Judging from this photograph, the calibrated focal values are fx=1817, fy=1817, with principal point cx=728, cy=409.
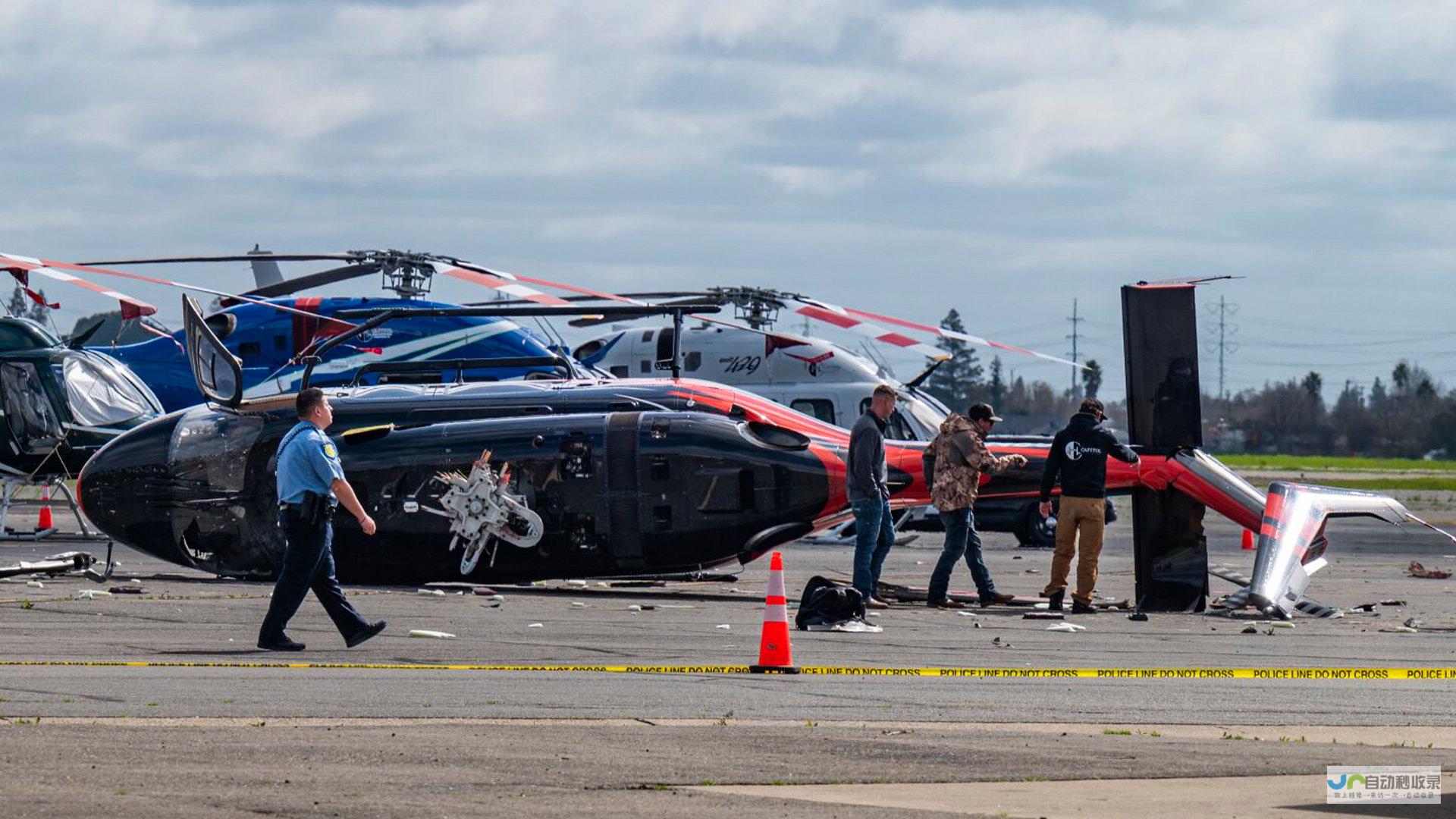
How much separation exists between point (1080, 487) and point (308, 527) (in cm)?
740

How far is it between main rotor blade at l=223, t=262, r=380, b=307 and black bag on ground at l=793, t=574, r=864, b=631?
11667 millimetres

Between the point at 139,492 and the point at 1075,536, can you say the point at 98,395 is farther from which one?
the point at 1075,536

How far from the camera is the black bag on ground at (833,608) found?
14086mm

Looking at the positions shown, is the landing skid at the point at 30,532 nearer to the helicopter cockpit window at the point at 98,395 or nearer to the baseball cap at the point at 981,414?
the helicopter cockpit window at the point at 98,395

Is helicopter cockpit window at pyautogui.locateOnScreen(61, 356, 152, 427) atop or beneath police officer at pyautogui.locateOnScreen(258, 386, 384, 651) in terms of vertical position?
atop

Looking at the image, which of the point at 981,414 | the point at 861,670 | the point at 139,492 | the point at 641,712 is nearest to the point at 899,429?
the point at 981,414

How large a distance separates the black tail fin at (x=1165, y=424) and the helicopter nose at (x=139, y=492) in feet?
30.5

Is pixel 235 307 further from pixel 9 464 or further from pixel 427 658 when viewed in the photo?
pixel 427 658

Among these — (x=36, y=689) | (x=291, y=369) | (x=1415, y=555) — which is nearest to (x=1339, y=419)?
(x=1415, y=555)


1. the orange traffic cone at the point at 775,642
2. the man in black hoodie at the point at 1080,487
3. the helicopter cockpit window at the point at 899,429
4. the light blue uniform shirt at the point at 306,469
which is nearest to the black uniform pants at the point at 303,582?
the light blue uniform shirt at the point at 306,469

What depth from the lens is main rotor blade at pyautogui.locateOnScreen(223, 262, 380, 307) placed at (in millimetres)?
23609

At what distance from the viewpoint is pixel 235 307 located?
2300 cm

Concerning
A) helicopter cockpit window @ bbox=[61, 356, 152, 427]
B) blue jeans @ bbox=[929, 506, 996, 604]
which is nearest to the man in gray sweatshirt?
blue jeans @ bbox=[929, 506, 996, 604]

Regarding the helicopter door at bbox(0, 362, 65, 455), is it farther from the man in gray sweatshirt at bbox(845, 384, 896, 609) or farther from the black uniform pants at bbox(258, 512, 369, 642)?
the black uniform pants at bbox(258, 512, 369, 642)
